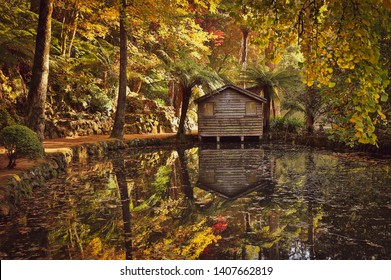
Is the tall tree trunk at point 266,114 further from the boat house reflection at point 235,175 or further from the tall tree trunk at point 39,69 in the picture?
the tall tree trunk at point 39,69

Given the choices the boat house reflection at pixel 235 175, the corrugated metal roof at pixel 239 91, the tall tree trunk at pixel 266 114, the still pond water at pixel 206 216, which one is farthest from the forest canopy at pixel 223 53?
the boat house reflection at pixel 235 175

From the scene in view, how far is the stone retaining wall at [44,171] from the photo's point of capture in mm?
6681

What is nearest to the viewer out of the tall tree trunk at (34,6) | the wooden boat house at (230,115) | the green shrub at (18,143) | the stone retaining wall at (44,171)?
the stone retaining wall at (44,171)

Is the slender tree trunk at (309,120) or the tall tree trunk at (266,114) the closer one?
the slender tree trunk at (309,120)

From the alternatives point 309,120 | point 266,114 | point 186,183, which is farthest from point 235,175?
point 266,114

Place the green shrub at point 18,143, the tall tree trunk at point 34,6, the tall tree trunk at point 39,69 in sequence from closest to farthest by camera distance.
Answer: the green shrub at point 18,143, the tall tree trunk at point 39,69, the tall tree trunk at point 34,6

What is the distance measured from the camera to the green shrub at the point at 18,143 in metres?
8.46

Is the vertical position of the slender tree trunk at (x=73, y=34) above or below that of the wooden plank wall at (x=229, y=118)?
above

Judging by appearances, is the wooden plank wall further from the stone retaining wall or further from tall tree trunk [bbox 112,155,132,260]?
tall tree trunk [bbox 112,155,132,260]

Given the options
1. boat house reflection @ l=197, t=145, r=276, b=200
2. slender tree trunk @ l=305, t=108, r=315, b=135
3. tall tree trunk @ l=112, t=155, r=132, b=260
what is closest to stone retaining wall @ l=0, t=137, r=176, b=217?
tall tree trunk @ l=112, t=155, r=132, b=260

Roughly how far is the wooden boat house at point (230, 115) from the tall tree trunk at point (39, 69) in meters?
13.9

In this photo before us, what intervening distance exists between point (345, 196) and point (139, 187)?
4789 millimetres

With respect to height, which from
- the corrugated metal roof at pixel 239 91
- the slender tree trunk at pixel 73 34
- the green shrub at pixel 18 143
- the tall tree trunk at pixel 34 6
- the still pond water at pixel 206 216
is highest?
the tall tree trunk at pixel 34 6

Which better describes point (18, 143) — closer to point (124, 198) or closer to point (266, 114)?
point (124, 198)
